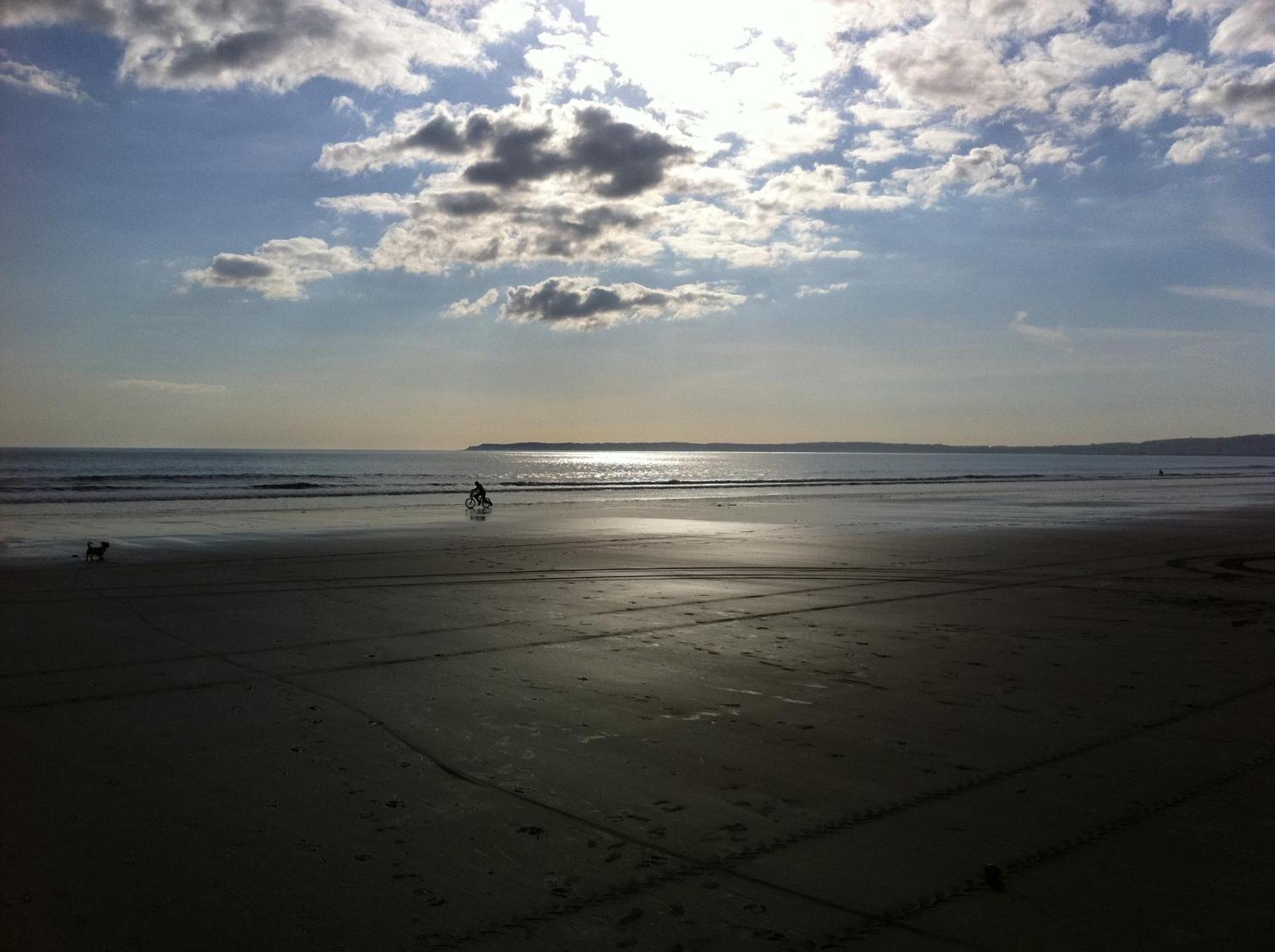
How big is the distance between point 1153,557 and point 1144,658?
11407mm

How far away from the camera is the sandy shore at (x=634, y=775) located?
3807mm

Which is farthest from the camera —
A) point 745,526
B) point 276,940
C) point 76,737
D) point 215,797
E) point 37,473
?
point 37,473

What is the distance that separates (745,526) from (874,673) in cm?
1897

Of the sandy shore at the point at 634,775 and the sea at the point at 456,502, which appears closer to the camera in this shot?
the sandy shore at the point at 634,775

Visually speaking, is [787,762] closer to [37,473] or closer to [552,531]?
[552,531]

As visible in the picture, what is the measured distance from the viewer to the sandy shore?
3.81 metres

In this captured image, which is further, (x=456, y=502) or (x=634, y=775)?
(x=456, y=502)

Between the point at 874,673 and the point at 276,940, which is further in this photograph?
the point at 874,673

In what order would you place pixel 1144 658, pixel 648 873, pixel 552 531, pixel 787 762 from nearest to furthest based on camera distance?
pixel 648 873 < pixel 787 762 < pixel 1144 658 < pixel 552 531

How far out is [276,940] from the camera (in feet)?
11.9

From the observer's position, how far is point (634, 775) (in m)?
5.49

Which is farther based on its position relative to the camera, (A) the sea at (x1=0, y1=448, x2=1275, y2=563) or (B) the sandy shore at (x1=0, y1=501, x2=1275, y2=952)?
(A) the sea at (x1=0, y1=448, x2=1275, y2=563)

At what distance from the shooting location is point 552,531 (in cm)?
2542

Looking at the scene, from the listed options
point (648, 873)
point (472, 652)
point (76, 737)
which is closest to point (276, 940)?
point (648, 873)
